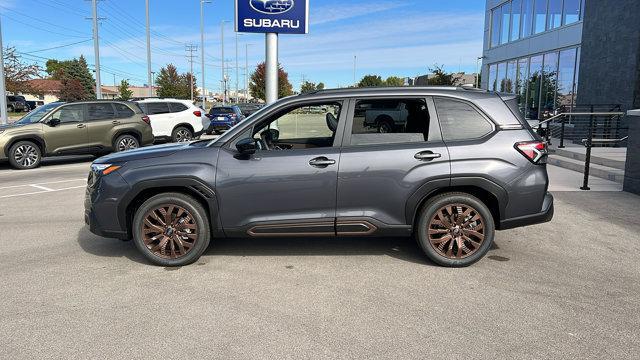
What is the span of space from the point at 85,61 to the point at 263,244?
112m

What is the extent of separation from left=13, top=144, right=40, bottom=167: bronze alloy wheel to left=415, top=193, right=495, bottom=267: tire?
11187mm

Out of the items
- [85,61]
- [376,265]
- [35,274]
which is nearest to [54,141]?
[35,274]

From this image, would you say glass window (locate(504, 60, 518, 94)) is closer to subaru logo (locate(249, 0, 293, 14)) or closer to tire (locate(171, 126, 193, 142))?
subaru logo (locate(249, 0, 293, 14))

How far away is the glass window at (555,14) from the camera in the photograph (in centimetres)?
2030

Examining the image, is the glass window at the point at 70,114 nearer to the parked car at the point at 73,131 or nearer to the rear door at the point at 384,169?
the parked car at the point at 73,131

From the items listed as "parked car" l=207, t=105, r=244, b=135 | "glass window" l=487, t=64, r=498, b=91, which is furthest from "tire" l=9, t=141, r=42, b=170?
"glass window" l=487, t=64, r=498, b=91

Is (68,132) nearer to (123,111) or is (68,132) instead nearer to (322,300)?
(123,111)

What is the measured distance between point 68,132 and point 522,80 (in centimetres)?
2063

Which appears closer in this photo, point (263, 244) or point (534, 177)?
point (534, 177)

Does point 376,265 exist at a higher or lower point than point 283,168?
lower

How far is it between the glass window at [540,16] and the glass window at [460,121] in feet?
65.2

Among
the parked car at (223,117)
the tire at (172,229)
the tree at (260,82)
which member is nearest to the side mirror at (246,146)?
the tire at (172,229)

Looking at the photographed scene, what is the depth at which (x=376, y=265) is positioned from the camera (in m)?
4.82

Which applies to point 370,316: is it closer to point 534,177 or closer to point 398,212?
point 398,212
